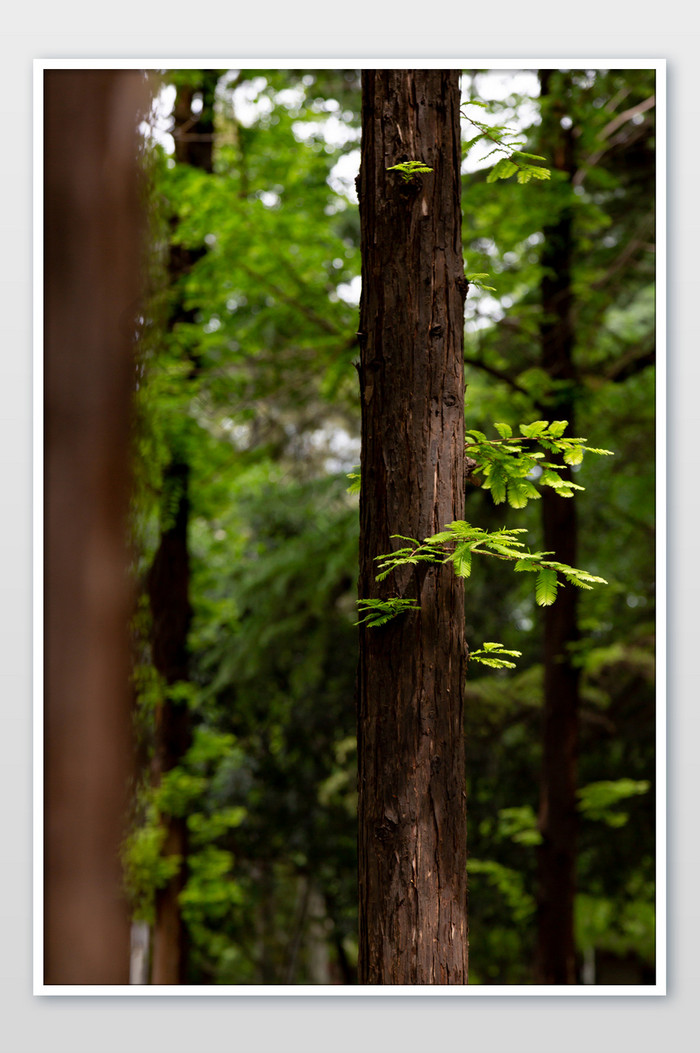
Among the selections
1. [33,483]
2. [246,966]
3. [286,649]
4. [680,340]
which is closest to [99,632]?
[33,483]

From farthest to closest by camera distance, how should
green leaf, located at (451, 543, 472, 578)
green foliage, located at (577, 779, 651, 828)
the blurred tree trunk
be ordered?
1. the blurred tree trunk
2. green foliage, located at (577, 779, 651, 828)
3. green leaf, located at (451, 543, 472, 578)

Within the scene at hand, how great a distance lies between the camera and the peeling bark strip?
1540 millimetres

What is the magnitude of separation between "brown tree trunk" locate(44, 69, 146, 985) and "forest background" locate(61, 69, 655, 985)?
1827 millimetres

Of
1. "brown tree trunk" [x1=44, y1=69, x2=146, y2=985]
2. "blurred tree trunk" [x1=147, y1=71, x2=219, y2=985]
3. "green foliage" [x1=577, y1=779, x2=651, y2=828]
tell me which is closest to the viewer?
"brown tree trunk" [x1=44, y1=69, x2=146, y2=985]

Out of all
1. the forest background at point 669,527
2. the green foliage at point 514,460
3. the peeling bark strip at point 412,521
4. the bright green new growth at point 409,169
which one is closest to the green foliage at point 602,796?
the forest background at point 669,527

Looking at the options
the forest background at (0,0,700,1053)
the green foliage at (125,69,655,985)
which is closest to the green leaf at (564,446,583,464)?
the forest background at (0,0,700,1053)

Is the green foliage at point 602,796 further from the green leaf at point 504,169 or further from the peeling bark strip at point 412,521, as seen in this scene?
the green leaf at point 504,169

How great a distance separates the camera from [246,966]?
921 centimetres

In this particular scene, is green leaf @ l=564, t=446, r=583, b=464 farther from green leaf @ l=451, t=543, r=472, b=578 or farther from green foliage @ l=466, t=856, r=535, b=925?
green foliage @ l=466, t=856, r=535, b=925

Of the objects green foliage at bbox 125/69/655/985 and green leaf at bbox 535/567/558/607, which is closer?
green leaf at bbox 535/567/558/607

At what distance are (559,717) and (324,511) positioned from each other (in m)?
2.48

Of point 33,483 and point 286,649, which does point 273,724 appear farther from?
point 33,483

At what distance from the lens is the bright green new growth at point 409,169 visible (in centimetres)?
158

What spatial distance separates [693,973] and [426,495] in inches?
56.4
